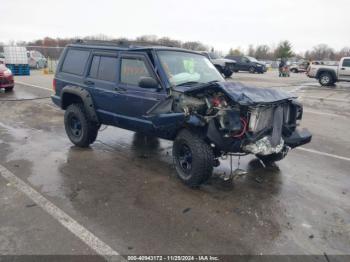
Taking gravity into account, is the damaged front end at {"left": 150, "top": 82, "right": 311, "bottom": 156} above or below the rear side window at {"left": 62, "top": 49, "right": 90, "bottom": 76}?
below

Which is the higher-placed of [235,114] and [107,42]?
[107,42]

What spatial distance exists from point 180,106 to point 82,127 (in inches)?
89.8

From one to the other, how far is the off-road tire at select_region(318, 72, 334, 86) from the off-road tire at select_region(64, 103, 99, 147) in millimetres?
18545

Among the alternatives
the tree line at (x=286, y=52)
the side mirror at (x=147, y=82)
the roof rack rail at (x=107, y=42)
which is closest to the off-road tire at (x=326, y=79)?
the roof rack rail at (x=107, y=42)

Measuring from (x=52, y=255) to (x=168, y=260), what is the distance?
1.06 m

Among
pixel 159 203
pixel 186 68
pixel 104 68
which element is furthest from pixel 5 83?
pixel 159 203

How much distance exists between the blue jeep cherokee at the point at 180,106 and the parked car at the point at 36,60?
23.7m

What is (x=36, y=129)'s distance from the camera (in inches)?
291

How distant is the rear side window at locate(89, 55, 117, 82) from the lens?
5355 millimetres

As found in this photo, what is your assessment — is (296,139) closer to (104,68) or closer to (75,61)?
(104,68)

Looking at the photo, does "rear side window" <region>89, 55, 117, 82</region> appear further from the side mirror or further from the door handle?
the side mirror

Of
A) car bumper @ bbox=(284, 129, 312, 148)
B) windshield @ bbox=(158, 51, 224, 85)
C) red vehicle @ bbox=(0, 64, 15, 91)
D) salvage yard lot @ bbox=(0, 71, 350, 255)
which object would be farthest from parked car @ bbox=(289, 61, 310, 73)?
car bumper @ bbox=(284, 129, 312, 148)

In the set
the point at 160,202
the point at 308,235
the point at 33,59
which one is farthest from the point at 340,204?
the point at 33,59

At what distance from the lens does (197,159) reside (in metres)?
4.13
